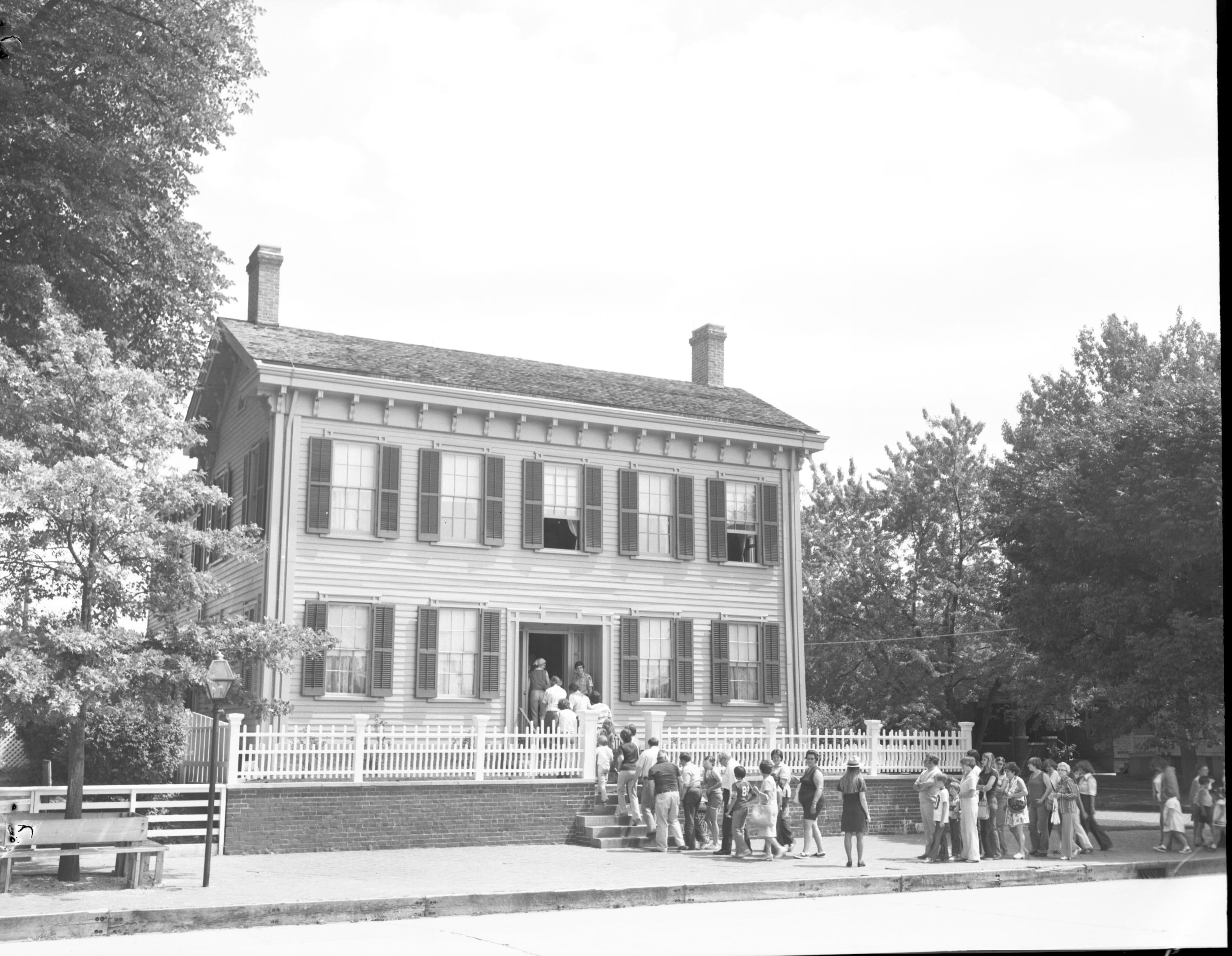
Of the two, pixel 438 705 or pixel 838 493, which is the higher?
pixel 838 493

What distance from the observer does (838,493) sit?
129ft

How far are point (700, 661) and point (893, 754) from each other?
3800mm

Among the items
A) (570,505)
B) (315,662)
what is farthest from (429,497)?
(315,662)

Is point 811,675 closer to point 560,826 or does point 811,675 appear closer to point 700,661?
point 700,661

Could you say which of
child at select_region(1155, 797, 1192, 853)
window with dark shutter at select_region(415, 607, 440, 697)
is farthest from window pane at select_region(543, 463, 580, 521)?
child at select_region(1155, 797, 1192, 853)

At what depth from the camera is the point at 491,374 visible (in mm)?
23516

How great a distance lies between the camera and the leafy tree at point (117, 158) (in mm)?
18469

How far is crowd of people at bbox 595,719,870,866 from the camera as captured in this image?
1730cm

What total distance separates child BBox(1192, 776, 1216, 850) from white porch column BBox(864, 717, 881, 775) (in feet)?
28.8

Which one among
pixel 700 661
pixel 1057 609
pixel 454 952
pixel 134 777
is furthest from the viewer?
pixel 700 661

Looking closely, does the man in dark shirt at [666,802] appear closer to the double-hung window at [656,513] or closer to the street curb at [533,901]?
the street curb at [533,901]

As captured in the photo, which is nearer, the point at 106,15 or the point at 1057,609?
the point at 106,15

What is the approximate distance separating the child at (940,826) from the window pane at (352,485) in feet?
31.5

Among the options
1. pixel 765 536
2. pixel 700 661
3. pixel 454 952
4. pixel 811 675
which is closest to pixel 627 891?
pixel 454 952
